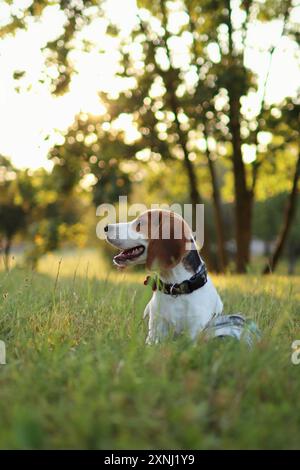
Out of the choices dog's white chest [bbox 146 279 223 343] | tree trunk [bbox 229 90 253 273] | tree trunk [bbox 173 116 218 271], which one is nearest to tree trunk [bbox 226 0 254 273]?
tree trunk [bbox 229 90 253 273]

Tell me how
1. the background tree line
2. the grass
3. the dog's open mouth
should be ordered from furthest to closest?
the background tree line < the dog's open mouth < the grass

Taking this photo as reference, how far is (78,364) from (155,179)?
45.6 ft

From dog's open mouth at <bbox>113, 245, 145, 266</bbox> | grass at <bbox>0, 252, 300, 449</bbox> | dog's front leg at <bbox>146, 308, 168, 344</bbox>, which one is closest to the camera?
grass at <bbox>0, 252, 300, 449</bbox>

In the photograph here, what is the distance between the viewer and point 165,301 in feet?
14.3

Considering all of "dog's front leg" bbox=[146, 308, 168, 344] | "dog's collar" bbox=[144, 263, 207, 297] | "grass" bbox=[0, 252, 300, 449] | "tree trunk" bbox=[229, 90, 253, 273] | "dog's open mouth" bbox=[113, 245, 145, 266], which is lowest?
"grass" bbox=[0, 252, 300, 449]

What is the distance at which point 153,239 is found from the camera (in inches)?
172

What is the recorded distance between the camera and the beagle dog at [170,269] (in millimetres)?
4309

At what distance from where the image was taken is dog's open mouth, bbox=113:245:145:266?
445 centimetres

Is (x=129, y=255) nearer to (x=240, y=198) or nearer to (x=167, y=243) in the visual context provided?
(x=167, y=243)

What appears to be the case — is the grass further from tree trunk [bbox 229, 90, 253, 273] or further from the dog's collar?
tree trunk [bbox 229, 90, 253, 273]

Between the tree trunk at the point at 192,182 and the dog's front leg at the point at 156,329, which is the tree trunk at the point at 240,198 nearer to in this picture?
the tree trunk at the point at 192,182

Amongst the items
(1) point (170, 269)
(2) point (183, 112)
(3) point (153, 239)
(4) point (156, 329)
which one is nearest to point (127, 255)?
(3) point (153, 239)
